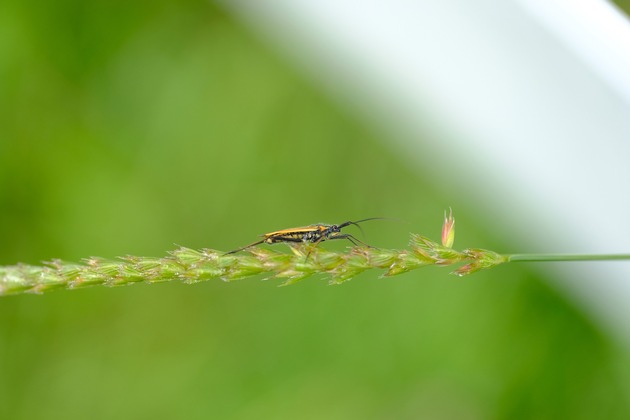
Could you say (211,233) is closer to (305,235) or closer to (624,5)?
(305,235)

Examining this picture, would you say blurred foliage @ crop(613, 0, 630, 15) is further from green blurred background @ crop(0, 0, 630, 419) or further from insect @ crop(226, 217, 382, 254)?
insect @ crop(226, 217, 382, 254)

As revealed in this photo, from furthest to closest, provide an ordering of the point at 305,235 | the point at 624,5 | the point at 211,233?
the point at 211,233
the point at 624,5
the point at 305,235

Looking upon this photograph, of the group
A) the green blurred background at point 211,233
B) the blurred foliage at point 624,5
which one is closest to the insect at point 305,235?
the green blurred background at point 211,233

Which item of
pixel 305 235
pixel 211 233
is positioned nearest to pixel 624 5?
pixel 305 235

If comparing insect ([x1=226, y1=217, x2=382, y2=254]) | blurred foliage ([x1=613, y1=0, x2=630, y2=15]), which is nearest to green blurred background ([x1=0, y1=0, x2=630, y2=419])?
insect ([x1=226, y1=217, x2=382, y2=254])

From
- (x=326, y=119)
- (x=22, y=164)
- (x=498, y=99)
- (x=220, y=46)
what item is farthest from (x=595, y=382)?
(x=22, y=164)

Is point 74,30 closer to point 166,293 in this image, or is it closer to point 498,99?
point 166,293

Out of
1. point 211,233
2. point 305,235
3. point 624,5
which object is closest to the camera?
point 305,235

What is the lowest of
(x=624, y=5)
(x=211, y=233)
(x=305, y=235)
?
(x=305, y=235)

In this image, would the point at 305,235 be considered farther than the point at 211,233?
No
